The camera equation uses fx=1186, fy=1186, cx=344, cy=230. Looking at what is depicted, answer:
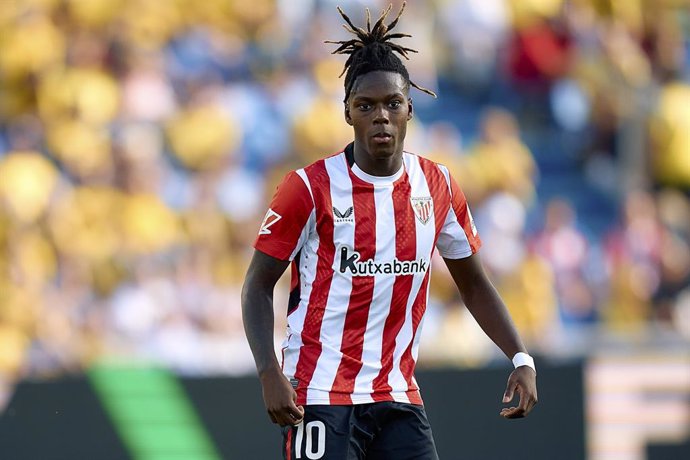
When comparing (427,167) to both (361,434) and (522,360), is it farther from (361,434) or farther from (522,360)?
(361,434)

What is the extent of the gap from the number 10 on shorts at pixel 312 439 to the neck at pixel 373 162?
Result: 0.89m

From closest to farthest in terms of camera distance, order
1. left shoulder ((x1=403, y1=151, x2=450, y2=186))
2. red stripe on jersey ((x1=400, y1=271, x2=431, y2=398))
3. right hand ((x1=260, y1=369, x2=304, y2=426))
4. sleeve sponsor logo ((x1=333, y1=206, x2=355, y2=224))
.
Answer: right hand ((x1=260, y1=369, x2=304, y2=426)), sleeve sponsor logo ((x1=333, y1=206, x2=355, y2=224)), red stripe on jersey ((x1=400, y1=271, x2=431, y2=398)), left shoulder ((x1=403, y1=151, x2=450, y2=186))

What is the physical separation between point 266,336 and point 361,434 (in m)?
0.50

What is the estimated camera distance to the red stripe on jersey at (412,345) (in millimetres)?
4184

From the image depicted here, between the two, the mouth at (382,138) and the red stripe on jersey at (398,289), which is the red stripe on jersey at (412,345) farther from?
the mouth at (382,138)

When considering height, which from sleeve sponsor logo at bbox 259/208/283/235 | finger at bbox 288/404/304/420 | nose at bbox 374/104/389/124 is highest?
nose at bbox 374/104/389/124

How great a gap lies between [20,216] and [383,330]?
6080 mm

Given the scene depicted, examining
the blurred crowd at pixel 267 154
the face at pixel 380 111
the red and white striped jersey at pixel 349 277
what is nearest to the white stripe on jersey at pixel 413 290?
the red and white striped jersey at pixel 349 277

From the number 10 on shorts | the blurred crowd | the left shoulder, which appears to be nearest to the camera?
the number 10 on shorts

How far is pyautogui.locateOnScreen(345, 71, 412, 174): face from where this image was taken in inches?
158

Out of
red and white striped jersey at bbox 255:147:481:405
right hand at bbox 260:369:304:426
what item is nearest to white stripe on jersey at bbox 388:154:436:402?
red and white striped jersey at bbox 255:147:481:405

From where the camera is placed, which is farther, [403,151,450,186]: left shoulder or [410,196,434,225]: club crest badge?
[403,151,450,186]: left shoulder

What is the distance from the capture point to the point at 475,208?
9.76 m

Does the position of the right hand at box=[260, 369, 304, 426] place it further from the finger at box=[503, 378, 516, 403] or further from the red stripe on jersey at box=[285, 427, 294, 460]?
the finger at box=[503, 378, 516, 403]
